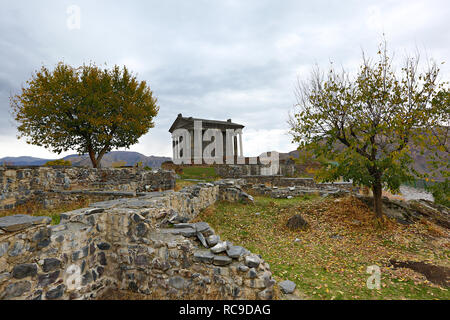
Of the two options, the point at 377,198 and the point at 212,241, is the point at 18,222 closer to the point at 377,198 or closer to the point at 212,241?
the point at 212,241

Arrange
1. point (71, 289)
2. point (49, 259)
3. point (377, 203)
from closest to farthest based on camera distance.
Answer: point (49, 259), point (71, 289), point (377, 203)

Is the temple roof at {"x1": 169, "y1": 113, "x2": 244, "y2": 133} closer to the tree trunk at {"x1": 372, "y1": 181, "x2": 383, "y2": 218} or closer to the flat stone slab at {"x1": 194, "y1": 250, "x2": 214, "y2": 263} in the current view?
the tree trunk at {"x1": 372, "y1": 181, "x2": 383, "y2": 218}

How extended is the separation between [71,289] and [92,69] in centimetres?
2300

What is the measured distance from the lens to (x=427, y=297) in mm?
4414

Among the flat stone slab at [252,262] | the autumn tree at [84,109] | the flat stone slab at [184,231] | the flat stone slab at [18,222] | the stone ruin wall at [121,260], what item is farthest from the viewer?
the autumn tree at [84,109]

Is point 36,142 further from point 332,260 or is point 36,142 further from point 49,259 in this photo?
point 332,260

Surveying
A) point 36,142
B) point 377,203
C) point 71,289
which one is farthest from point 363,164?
point 36,142

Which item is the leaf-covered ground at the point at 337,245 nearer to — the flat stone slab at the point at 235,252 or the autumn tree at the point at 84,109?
the flat stone slab at the point at 235,252

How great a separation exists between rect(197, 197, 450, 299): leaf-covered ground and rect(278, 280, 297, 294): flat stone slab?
9.5 inches

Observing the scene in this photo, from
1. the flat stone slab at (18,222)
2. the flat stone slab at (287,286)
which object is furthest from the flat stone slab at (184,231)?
the flat stone slab at (18,222)

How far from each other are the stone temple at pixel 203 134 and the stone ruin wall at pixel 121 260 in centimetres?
3071

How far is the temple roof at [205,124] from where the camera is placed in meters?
36.0

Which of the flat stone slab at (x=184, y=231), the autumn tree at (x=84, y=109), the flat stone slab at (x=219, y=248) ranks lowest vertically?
the flat stone slab at (x=219, y=248)

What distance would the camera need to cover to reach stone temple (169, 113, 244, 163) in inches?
1419
